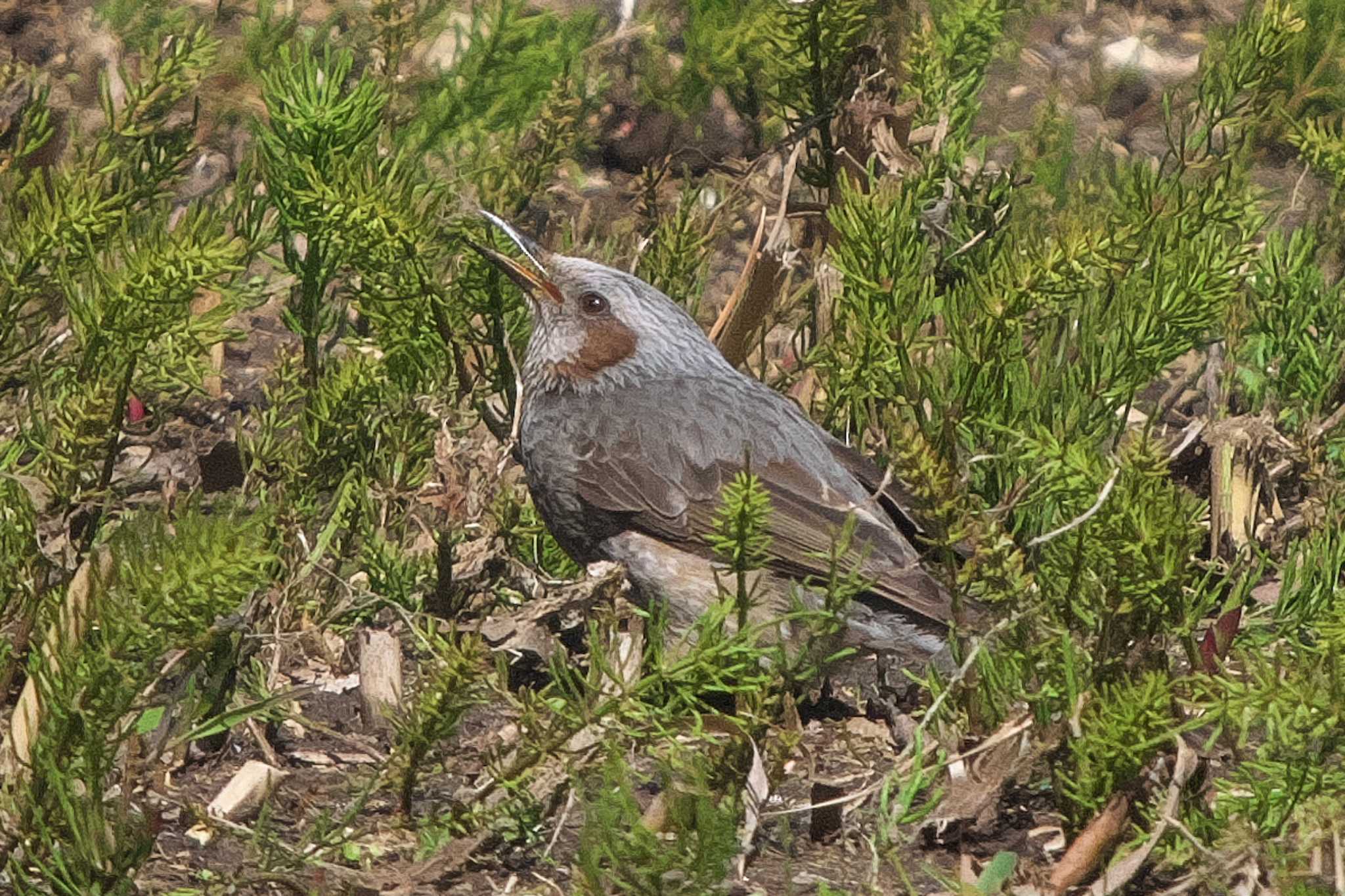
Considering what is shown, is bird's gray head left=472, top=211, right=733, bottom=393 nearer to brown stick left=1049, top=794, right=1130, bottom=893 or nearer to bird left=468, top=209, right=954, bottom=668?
bird left=468, top=209, right=954, bottom=668

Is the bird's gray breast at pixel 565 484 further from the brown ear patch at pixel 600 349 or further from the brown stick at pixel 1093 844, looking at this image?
the brown stick at pixel 1093 844

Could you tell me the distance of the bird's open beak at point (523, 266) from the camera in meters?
4.65

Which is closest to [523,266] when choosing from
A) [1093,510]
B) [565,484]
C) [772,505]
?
[565,484]

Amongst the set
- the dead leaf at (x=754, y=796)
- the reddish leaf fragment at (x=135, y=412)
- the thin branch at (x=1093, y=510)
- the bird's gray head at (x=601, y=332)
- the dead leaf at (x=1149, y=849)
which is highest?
the thin branch at (x=1093, y=510)

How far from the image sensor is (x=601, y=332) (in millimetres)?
5383

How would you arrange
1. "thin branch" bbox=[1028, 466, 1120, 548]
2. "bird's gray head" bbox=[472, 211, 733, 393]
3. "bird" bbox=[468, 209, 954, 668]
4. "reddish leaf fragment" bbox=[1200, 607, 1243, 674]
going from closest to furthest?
"thin branch" bbox=[1028, 466, 1120, 548], "reddish leaf fragment" bbox=[1200, 607, 1243, 674], "bird" bbox=[468, 209, 954, 668], "bird's gray head" bbox=[472, 211, 733, 393]

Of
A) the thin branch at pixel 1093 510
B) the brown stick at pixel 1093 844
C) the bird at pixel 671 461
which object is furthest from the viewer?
the bird at pixel 671 461

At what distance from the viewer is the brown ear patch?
5.38 m

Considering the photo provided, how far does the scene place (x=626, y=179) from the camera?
23.3 ft

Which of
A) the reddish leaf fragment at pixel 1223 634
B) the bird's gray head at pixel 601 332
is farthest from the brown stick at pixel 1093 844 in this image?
the bird's gray head at pixel 601 332

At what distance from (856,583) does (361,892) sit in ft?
3.25

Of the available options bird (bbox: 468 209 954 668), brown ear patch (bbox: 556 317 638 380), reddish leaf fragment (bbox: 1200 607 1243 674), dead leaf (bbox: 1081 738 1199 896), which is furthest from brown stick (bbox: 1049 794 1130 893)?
brown ear patch (bbox: 556 317 638 380)

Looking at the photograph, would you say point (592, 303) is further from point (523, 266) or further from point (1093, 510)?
point (1093, 510)

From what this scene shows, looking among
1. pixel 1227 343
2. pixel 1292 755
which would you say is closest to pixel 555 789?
pixel 1292 755
